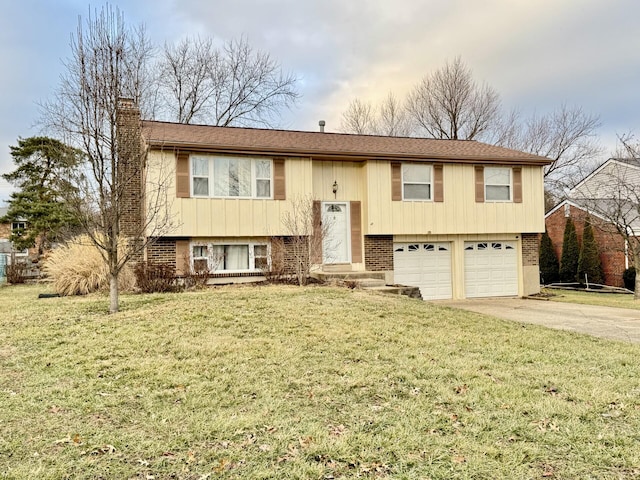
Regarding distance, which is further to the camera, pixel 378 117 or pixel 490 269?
pixel 378 117

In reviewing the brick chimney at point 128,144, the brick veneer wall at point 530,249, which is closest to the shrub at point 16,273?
the brick chimney at point 128,144

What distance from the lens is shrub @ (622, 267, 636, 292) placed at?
58.8 feet

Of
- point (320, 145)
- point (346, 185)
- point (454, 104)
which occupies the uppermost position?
point (454, 104)

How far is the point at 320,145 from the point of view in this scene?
47.8ft

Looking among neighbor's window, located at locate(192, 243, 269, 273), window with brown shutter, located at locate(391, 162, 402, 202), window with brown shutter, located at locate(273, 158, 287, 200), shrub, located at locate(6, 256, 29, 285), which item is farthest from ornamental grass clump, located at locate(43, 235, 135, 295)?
window with brown shutter, located at locate(391, 162, 402, 202)

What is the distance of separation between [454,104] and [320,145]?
1755 cm

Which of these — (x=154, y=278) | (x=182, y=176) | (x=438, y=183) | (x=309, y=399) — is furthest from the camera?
(x=438, y=183)

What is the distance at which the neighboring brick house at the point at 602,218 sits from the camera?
61.3 feet

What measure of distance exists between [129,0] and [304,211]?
6.51 metres

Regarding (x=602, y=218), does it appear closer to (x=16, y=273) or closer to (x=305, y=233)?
(x=305, y=233)

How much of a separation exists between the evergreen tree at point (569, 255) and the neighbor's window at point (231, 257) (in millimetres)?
14620

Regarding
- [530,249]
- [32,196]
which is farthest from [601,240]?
[32,196]

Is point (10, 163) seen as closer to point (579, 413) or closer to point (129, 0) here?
point (129, 0)

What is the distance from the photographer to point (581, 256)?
19703 millimetres
